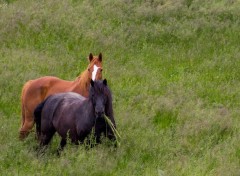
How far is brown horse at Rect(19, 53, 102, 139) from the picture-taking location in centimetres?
1029

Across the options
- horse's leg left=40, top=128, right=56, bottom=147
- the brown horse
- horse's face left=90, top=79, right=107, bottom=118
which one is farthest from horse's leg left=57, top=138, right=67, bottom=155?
the brown horse

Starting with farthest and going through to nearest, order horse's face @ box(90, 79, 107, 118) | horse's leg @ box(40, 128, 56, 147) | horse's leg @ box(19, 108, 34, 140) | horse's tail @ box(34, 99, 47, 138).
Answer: horse's leg @ box(19, 108, 34, 140) < horse's tail @ box(34, 99, 47, 138) < horse's leg @ box(40, 128, 56, 147) < horse's face @ box(90, 79, 107, 118)

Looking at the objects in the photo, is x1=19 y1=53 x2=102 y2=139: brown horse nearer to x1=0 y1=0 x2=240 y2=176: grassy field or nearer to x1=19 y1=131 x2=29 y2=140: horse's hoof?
x1=19 y1=131 x2=29 y2=140: horse's hoof

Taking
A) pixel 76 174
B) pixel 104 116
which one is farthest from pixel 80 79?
pixel 76 174

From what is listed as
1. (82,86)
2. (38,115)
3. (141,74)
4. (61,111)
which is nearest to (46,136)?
(38,115)

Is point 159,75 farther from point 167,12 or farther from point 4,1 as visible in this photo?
point 4,1

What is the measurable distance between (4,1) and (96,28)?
4046 millimetres

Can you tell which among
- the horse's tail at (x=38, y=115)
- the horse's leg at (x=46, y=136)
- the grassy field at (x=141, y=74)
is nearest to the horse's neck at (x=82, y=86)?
the grassy field at (x=141, y=74)

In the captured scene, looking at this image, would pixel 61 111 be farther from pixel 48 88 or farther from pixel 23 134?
pixel 48 88

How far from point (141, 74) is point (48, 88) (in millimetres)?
4029

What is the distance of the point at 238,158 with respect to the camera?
867 centimetres

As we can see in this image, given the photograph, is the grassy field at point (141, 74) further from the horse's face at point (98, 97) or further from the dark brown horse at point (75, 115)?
the horse's face at point (98, 97)

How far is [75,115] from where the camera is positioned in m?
8.59

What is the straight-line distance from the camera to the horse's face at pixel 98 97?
7.99 meters
